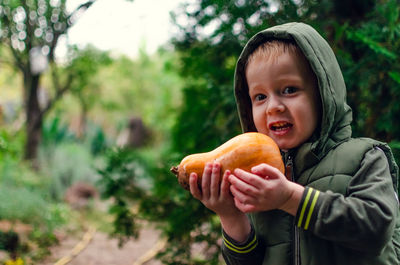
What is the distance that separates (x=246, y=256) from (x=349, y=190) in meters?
0.51

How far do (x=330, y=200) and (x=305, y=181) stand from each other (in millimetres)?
256

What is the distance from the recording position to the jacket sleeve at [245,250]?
1.50m

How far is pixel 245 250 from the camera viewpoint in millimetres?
1505

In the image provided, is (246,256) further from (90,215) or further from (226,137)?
(90,215)

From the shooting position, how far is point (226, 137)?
108 inches

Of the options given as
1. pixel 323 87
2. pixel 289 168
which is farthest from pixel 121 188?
pixel 323 87

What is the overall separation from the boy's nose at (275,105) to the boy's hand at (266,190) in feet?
0.96

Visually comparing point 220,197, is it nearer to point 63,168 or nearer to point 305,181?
point 305,181

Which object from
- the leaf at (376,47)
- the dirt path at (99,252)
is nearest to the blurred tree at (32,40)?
the dirt path at (99,252)

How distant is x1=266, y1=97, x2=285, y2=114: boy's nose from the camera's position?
1.40m

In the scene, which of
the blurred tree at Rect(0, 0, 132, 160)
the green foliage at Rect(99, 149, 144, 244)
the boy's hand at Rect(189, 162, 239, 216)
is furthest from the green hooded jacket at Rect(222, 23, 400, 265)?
the blurred tree at Rect(0, 0, 132, 160)

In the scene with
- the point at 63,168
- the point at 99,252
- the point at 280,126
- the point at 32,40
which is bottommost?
the point at 99,252

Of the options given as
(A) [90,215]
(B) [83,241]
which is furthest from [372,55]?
(A) [90,215]

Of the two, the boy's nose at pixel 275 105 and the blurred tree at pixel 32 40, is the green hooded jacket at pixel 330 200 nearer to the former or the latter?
the boy's nose at pixel 275 105
